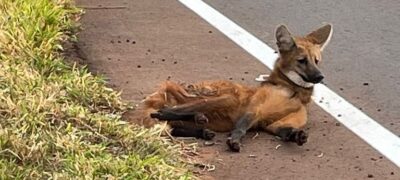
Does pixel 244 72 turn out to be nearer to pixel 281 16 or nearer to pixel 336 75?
pixel 336 75

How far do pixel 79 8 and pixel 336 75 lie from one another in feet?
8.36

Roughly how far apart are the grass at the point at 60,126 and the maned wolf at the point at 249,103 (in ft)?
0.86

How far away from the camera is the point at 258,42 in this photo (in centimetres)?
825

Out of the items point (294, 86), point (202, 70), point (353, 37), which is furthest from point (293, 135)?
point (353, 37)

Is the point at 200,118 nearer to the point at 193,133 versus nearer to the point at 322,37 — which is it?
the point at 193,133

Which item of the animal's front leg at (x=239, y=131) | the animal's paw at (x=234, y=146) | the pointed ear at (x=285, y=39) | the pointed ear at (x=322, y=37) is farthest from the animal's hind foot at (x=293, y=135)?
the pointed ear at (x=322, y=37)

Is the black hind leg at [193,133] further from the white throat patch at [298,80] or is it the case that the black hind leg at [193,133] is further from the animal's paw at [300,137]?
the white throat patch at [298,80]

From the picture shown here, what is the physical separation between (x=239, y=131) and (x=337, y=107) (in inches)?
38.4

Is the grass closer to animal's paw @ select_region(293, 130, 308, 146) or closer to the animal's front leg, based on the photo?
the animal's front leg

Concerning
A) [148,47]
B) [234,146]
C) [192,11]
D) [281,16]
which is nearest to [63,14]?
[148,47]

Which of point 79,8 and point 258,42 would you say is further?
point 79,8

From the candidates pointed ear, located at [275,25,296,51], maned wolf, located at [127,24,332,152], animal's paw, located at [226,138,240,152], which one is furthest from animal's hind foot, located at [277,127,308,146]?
pointed ear, located at [275,25,296,51]

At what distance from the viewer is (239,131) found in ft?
19.7

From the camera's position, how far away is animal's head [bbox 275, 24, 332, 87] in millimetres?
6336
